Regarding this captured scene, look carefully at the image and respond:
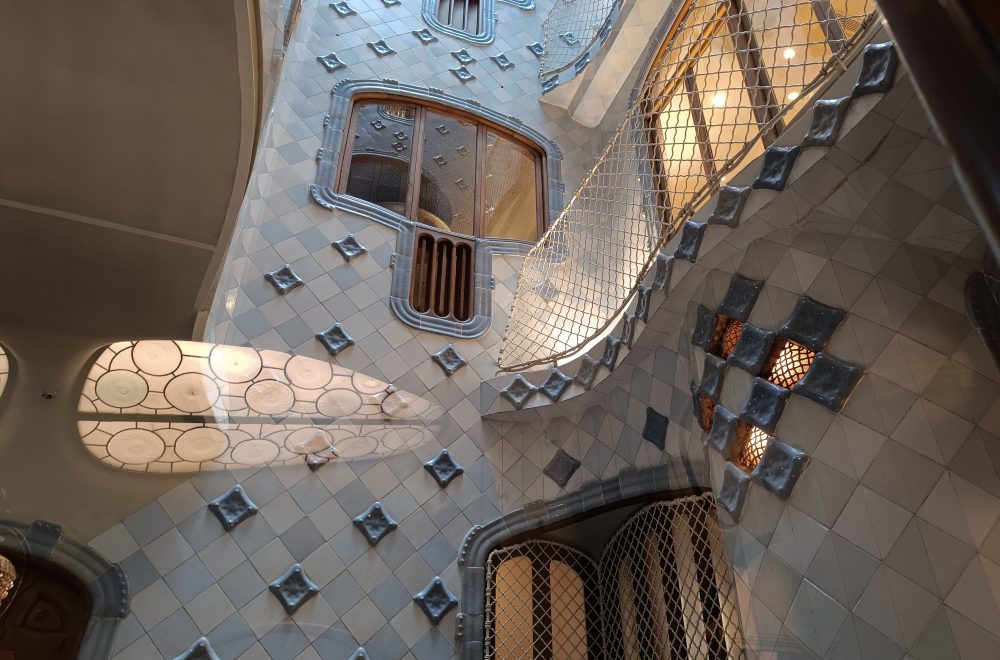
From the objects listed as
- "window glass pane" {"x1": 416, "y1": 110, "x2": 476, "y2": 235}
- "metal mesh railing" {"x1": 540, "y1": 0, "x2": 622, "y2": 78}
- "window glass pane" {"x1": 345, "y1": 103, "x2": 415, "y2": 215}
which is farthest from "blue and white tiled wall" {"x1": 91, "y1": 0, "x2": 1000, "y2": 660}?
"metal mesh railing" {"x1": 540, "y1": 0, "x2": 622, "y2": 78}

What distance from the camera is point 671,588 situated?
143 inches

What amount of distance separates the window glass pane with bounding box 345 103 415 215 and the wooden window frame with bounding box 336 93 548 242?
0.13ft

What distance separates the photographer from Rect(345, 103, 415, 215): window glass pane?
5.46 m

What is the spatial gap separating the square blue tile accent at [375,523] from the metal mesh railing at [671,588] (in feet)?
4.73

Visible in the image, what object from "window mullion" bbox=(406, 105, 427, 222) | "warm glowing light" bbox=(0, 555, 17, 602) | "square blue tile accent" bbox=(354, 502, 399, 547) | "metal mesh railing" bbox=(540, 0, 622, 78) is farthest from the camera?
"metal mesh railing" bbox=(540, 0, 622, 78)

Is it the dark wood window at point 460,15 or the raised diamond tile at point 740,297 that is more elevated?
the dark wood window at point 460,15

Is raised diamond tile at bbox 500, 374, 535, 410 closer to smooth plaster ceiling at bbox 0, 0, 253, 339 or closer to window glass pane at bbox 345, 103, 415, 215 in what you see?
window glass pane at bbox 345, 103, 415, 215

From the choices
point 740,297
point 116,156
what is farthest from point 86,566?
point 740,297

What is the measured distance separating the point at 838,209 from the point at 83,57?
260cm

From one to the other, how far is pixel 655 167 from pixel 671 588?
2.39m

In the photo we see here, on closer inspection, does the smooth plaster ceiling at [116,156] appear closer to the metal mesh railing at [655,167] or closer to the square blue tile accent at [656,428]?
the metal mesh railing at [655,167]

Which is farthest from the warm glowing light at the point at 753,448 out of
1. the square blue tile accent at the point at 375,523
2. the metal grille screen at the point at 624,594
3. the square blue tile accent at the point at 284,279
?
the square blue tile accent at the point at 284,279

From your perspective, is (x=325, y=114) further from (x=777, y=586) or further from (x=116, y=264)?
(x=777, y=586)

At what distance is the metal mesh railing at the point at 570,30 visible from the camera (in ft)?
22.4
